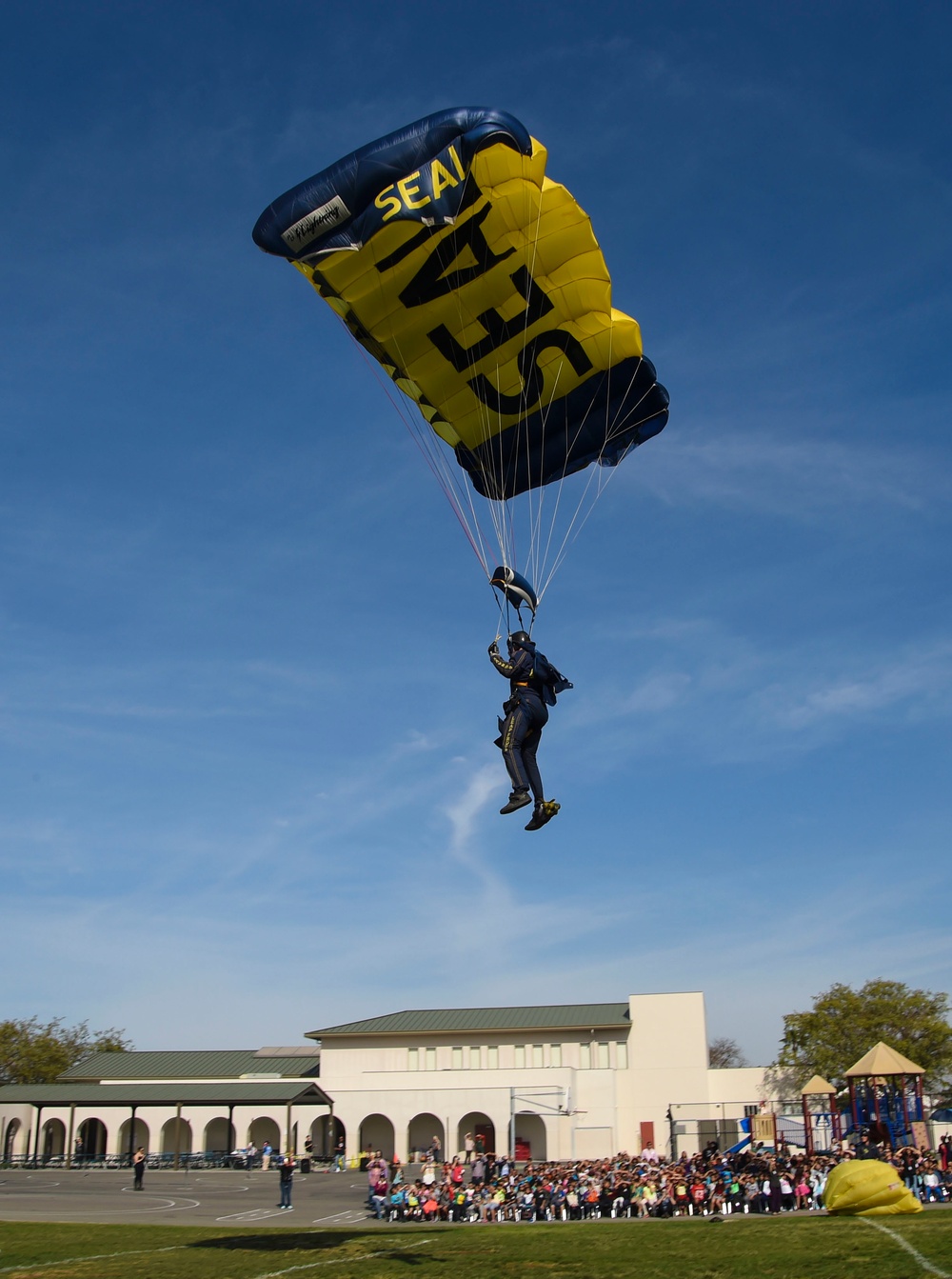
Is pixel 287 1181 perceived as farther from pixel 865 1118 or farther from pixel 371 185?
pixel 371 185

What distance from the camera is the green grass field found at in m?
11.6

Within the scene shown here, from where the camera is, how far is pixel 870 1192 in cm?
1645

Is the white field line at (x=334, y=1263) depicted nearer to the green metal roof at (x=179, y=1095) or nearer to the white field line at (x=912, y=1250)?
the white field line at (x=912, y=1250)

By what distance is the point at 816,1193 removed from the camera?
20.3 metres

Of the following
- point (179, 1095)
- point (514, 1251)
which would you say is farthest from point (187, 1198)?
point (179, 1095)

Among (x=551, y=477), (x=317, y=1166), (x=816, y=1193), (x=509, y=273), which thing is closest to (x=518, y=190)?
(x=509, y=273)

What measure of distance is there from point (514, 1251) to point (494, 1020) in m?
36.3

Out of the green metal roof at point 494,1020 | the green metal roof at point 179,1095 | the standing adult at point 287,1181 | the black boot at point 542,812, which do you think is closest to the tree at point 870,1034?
the green metal roof at point 494,1020

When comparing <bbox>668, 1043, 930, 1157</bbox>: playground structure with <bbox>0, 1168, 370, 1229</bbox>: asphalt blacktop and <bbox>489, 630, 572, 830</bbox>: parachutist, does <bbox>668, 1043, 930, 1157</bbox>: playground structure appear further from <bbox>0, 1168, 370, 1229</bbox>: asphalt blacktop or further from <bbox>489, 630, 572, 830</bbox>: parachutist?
<bbox>489, 630, 572, 830</bbox>: parachutist

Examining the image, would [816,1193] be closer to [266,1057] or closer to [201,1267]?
[201,1267]

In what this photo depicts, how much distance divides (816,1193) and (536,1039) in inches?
1099

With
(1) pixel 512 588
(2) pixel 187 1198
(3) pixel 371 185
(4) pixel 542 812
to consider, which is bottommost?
(2) pixel 187 1198

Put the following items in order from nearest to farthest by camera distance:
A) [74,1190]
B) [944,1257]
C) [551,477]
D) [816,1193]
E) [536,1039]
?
1. [944,1257]
2. [551,477]
3. [816,1193]
4. [74,1190]
5. [536,1039]

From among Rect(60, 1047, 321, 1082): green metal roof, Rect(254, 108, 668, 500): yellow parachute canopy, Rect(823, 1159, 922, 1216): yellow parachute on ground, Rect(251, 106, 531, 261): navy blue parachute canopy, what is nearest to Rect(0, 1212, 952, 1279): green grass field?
Rect(823, 1159, 922, 1216): yellow parachute on ground
